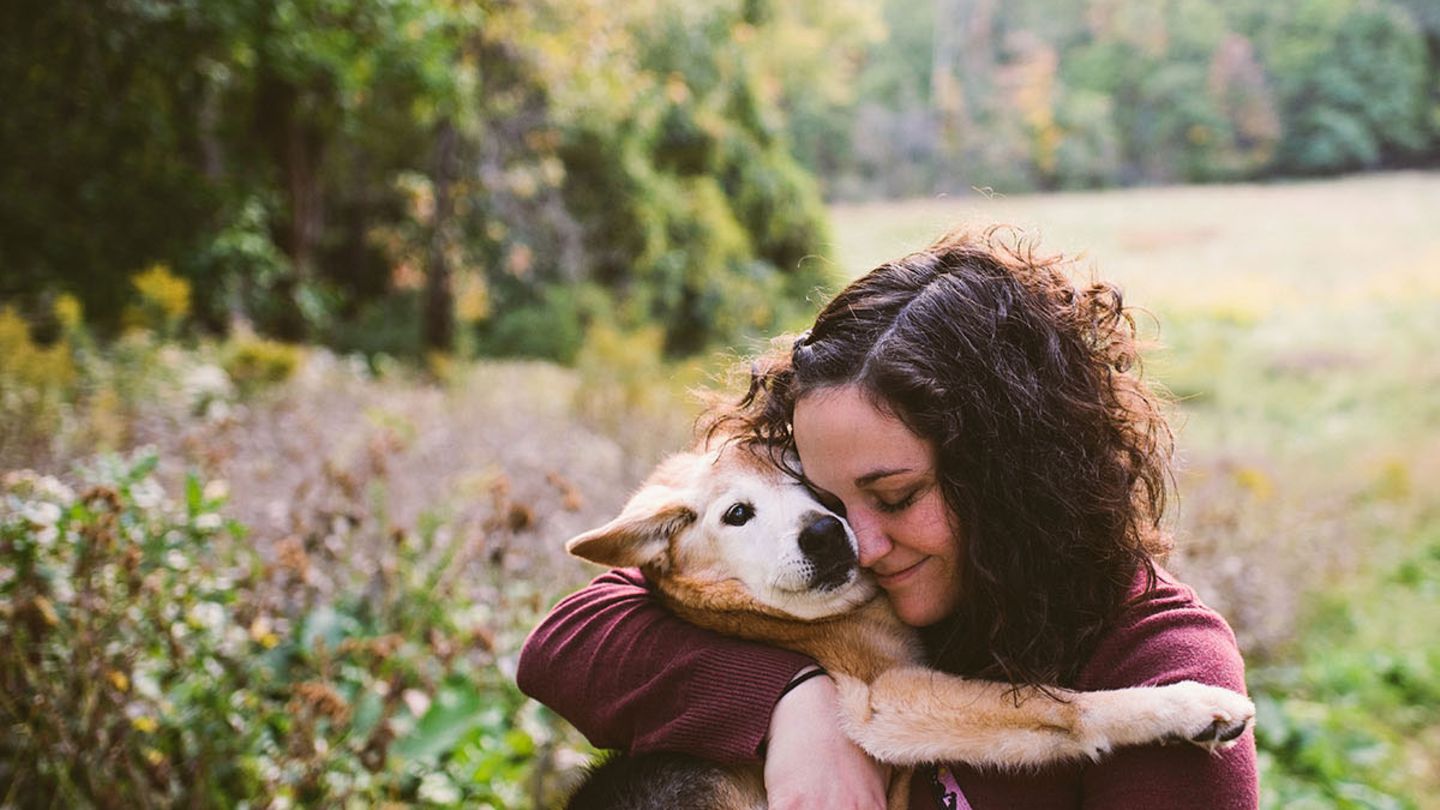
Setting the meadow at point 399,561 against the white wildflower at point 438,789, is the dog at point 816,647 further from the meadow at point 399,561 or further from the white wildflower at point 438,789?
the white wildflower at point 438,789

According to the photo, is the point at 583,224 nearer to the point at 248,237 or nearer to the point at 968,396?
the point at 248,237

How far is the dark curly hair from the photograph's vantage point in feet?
6.25

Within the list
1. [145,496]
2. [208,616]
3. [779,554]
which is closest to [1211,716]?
[779,554]

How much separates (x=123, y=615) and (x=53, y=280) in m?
9.06

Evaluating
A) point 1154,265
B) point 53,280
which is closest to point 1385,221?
point 1154,265

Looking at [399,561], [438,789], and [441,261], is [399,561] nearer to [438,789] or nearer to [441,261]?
[438,789]

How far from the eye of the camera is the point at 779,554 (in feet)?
7.69

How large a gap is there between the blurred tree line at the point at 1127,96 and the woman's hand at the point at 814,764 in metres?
29.7

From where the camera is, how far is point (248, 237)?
10.7 meters

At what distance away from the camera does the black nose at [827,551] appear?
2.27 meters

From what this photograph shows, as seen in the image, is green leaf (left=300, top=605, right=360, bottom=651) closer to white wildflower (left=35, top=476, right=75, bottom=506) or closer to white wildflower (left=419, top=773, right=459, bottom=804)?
white wildflower (left=419, top=773, right=459, bottom=804)

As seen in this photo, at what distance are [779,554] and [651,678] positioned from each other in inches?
18.1

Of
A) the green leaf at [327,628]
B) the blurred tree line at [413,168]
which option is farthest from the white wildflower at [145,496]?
the blurred tree line at [413,168]

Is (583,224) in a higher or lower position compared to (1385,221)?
higher
